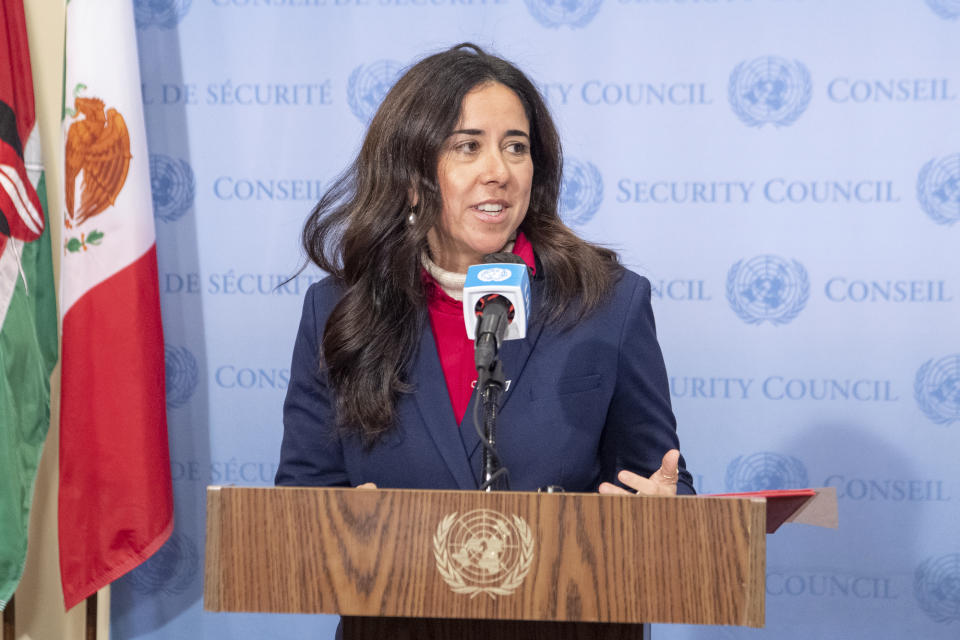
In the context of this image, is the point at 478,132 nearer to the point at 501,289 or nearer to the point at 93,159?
the point at 501,289

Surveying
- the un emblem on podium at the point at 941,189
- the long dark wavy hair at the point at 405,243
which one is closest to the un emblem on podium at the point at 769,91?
the un emblem on podium at the point at 941,189

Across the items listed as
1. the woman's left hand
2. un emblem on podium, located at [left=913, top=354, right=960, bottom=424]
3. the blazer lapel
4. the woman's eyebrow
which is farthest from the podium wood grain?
un emblem on podium, located at [left=913, top=354, right=960, bottom=424]

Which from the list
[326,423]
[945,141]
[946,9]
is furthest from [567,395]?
[946,9]

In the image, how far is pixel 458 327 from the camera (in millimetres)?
1889

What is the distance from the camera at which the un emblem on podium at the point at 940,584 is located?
275 centimetres

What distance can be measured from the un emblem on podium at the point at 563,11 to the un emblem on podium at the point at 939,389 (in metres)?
1.43

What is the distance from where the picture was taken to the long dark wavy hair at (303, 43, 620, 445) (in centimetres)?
180

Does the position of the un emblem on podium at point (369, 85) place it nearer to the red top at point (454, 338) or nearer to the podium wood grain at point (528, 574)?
the red top at point (454, 338)

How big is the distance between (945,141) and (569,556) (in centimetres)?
224

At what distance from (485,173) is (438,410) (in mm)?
459

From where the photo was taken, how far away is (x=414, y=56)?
2.86 metres

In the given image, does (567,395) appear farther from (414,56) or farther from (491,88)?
(414,56)

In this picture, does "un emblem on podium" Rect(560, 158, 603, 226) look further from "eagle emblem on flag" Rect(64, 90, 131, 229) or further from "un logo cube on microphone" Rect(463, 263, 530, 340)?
"un logo cube on microphone" Rect(463, 263, 530, 340)

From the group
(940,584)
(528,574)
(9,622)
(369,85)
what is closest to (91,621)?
(9,622)
